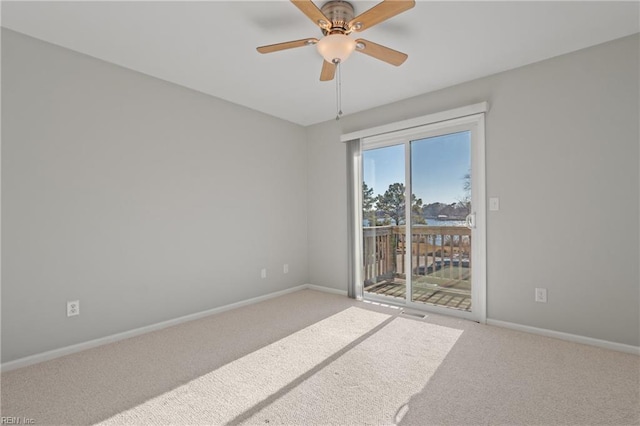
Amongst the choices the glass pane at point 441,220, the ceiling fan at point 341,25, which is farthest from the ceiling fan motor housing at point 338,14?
the glass pane at point 441,220

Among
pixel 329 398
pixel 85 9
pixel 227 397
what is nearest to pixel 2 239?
pixel 85 9

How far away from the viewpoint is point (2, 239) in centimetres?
218

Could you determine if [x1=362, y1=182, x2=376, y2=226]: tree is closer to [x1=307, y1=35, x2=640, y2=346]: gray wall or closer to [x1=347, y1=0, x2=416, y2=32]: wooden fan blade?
[x1=307, y1=35, x2=640, y2=346]: gray wall

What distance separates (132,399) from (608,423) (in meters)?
2.64

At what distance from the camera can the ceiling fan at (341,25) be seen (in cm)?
173

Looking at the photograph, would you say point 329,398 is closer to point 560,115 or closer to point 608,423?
point 608,423

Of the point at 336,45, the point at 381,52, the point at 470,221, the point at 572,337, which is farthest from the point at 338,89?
the point at 572,337

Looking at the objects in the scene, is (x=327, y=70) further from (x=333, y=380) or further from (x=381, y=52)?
(x=333, y=380)

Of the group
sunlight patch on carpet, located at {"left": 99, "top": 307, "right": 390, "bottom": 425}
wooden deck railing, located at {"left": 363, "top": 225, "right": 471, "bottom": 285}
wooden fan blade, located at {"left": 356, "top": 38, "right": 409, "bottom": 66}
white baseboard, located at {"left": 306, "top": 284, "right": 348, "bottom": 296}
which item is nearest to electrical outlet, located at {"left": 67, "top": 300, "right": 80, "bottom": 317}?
sunlight patch on carpet, located at {"left": 99, "top": 307, "right": 390, "bottom": 425}

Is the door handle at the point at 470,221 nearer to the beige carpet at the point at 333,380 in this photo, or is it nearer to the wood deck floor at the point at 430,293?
the wood deck floor at the point at 430,293

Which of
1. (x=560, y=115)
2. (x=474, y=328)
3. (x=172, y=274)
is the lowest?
(x=474, y=328)

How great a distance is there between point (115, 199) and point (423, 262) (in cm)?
322

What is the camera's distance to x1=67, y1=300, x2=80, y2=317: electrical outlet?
96.7 inches

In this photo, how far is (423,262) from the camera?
11.7 feet
